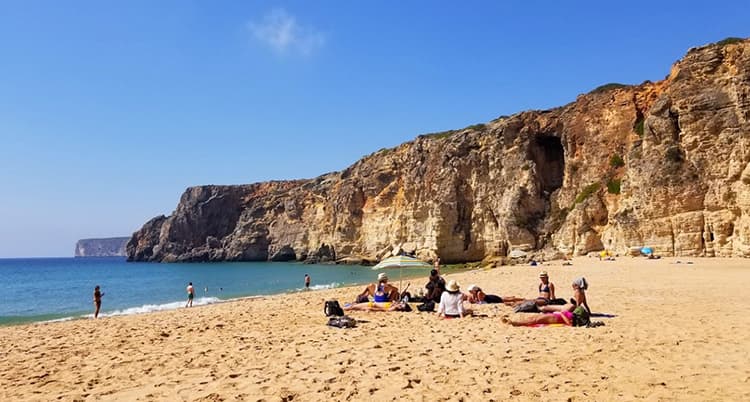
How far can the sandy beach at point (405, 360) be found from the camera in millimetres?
5176

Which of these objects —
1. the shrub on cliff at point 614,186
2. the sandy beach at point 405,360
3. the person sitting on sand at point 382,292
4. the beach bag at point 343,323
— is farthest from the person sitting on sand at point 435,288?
the shrub on cliff at point 614,186

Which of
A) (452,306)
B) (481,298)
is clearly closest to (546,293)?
(481,298)

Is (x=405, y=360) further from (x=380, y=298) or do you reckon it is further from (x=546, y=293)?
(x=546, y=293)

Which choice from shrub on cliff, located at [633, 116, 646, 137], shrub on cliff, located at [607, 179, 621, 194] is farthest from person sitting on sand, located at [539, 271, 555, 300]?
shrub on cliff, located at [633, 116, 646, 137]

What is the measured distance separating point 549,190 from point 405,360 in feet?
162

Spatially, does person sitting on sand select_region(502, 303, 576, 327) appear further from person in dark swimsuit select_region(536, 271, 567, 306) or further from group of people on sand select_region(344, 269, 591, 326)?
person in dark swimsuit select_region(536, 271, 567, 306)

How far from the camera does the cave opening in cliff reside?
172 ft

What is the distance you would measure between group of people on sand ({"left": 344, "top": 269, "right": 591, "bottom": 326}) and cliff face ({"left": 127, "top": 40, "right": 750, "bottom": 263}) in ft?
71.3

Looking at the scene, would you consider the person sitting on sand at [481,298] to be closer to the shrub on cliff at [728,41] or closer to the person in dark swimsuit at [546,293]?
the person in dark swimsuit at [546,293]

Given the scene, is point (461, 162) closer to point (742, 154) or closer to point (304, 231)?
point (742, 154)

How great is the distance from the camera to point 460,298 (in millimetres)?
10641

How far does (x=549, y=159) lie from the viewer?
53375mm

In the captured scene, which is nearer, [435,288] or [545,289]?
[545,289]

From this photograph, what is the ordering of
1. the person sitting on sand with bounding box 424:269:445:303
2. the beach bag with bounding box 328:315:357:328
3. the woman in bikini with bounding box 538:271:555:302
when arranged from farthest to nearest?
the person sitting on sand with bounding box 424:269:445:303, the woman in bikini with bounding box 538:271:555:302, the beach bag with bounding box 328:315:357:328
